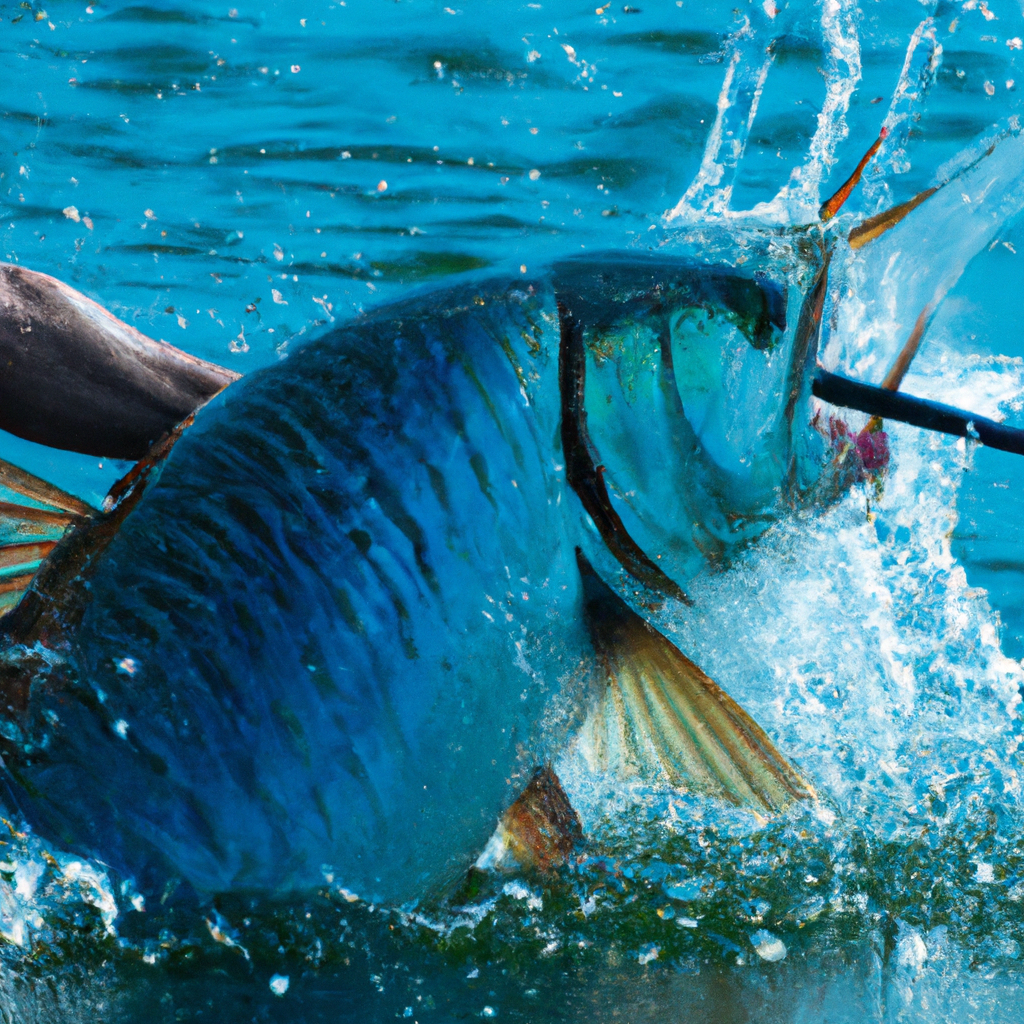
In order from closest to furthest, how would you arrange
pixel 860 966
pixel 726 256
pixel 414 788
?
pixel 414 788 < pixel 726 256 < pixel 860 966

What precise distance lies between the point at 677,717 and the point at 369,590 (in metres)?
0.49

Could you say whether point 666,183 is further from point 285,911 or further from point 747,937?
point 285,911

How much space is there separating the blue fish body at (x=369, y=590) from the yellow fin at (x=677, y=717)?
0.04m

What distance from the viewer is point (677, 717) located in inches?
48.1

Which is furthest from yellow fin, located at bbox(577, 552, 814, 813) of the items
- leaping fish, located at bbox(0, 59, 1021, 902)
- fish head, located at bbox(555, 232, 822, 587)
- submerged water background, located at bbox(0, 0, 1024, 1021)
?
submerged water background, located at bbox(0, 0, 1024, 1021)

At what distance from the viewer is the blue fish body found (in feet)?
3.51

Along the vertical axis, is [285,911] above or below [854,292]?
below

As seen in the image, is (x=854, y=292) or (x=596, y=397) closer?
(x=596, y=397)

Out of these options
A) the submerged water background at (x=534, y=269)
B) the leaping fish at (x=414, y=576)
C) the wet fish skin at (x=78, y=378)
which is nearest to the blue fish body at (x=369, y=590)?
the leaping fish at (x=414, y=576)

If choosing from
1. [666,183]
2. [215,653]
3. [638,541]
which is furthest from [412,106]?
[215,653]

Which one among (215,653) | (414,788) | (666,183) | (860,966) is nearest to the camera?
(215,653)

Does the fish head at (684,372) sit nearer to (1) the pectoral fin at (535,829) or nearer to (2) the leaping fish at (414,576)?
(2) the leaping fish at (414,576)

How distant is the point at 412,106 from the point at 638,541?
5.77 ft

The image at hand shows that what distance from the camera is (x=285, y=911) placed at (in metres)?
1.20
